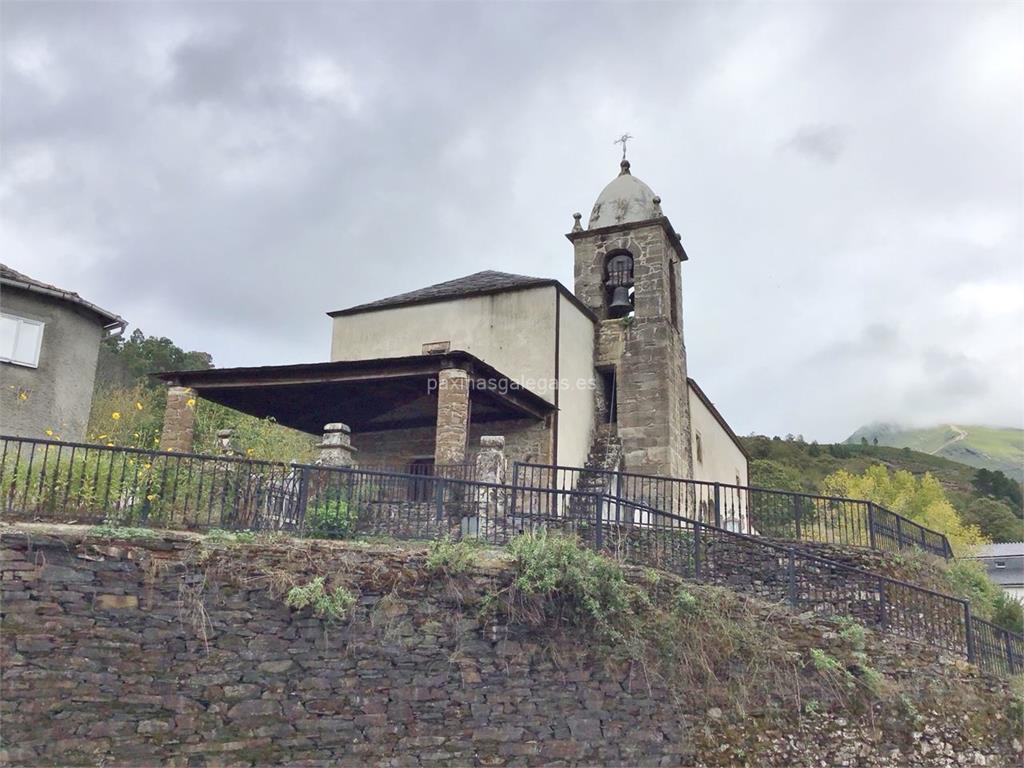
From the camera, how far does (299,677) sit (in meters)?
8.20

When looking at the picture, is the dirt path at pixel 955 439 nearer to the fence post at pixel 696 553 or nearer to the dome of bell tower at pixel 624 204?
the dome of bell tower at pixel 624 204

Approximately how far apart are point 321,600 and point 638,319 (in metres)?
13.1

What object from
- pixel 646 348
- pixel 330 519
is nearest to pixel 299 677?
pixel 330 519

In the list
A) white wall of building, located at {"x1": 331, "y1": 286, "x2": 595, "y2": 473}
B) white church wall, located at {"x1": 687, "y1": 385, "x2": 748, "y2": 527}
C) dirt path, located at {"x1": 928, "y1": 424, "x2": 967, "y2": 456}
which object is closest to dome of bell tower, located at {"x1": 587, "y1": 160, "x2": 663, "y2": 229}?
white wall of building, located at {"x1": 331, "y1": 286, "x2": 595, "y2": 473}

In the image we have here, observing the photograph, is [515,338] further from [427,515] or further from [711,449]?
[711,449]

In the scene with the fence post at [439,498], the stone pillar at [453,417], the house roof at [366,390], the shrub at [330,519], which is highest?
the house roof at [366,390]

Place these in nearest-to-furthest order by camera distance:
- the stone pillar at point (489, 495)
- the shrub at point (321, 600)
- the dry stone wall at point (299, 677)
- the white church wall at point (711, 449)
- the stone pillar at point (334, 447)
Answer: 1. the dry stone wall at point (299, 677)
2. the shrub at point (321, 600)
3. the stone pillar at point (489, 495)
4. the stone pillar at point (334, 447)
5. the white church wall at point (711, 449)

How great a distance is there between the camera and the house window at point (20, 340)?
15492 millimetres

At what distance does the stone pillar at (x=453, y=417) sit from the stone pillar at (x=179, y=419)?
4979mm

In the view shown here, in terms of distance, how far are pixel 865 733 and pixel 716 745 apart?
221 cm

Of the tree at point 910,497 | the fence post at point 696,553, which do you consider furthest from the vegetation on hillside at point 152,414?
the tree at point 910,497

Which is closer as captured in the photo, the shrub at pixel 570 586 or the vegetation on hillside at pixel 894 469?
the shrub at pixel 570 586

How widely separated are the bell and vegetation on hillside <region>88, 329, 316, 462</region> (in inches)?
312

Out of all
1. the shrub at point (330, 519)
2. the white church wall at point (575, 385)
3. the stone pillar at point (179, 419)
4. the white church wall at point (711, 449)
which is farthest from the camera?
the white church wall at point (711, 449)
